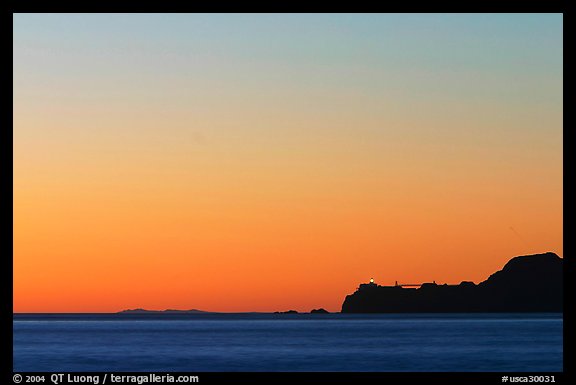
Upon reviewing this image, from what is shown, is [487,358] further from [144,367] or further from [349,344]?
[144,367]

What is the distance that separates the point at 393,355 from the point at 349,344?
21.3 meters

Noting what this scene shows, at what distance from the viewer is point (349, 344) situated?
113m

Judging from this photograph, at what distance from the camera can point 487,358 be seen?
90.7m
